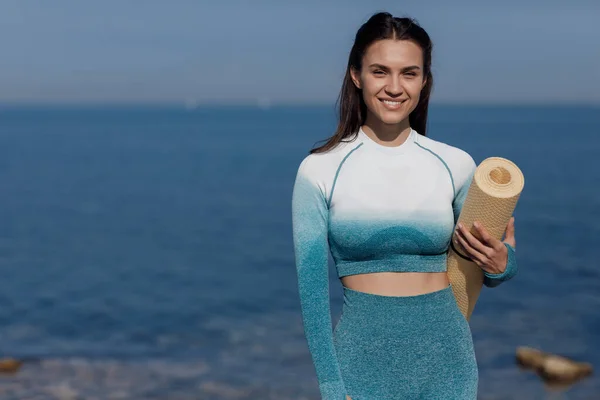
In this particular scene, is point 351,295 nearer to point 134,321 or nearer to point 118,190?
point 134,321

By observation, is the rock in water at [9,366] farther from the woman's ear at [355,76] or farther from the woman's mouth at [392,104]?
the woman's mouth at [392,104]

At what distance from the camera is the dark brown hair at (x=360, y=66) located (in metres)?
4.16

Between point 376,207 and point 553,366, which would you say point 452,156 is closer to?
point 376,207

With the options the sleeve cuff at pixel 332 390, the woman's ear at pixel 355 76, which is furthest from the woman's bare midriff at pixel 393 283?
the woman's ear at pixel 355 76

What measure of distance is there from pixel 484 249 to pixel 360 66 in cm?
102

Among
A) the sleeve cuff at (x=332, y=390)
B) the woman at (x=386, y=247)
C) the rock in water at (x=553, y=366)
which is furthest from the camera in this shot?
the rock in water at (x=553, y=366)

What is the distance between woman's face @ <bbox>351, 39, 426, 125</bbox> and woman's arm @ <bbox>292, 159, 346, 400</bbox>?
1.50 ft

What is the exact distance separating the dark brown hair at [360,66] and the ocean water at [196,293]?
33.4ft

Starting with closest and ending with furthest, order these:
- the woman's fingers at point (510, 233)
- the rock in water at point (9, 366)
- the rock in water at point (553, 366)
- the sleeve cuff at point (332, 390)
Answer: the sleeve cuff at point (332, 390) < the woman's fingers at point (510, 233) < the rock in water at point (553, 366) < the rock in water at point (9, 366)

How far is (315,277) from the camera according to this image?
406cm

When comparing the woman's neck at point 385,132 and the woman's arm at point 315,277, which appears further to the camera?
the woman's neck at point 385,132

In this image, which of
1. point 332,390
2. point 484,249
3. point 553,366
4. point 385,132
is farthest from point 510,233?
point 553,366

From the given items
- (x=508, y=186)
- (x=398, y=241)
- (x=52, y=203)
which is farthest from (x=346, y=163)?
(x=52, y=203)

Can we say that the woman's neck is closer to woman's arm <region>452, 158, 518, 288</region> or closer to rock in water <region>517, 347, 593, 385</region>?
woman's arm <region>452, 158, 518, 288</region>
